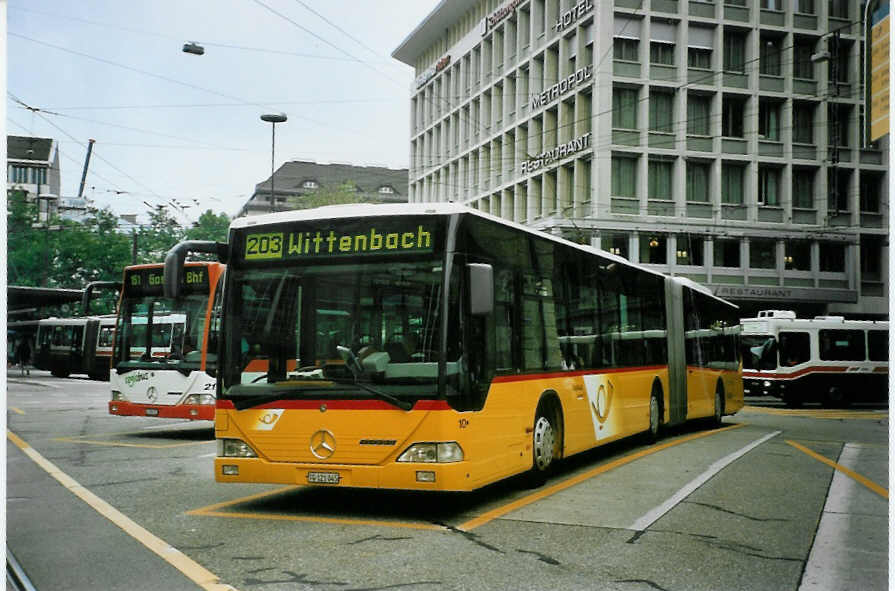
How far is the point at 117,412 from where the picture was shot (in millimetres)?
17219

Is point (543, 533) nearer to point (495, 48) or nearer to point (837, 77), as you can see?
point (837, 77)

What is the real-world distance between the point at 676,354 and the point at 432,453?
10050mm

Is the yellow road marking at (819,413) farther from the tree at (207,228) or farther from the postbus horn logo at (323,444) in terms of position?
the postbus horn logo at (323,444)

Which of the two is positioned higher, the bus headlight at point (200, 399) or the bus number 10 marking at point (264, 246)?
the bus number 10 marking at point (264, 246)

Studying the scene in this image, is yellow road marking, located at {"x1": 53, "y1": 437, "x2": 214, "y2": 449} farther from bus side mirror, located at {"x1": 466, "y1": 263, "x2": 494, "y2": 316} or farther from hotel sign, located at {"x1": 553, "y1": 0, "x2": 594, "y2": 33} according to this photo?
hotel sign, located at {"x1": 553, "y1": 0, "x2": 594, "y2": 33}

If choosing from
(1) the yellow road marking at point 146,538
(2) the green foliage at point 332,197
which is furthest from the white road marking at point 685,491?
(2) the green foliage at point 332,197

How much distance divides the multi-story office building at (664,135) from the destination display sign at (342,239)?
1416 centimetres

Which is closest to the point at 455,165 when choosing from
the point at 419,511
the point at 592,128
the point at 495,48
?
the point at 495,48

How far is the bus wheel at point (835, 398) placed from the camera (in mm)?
29786

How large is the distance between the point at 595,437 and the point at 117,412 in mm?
8370

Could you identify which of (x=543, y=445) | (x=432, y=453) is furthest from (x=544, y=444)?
(x=432, y=453)

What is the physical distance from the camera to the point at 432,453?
8625 mm

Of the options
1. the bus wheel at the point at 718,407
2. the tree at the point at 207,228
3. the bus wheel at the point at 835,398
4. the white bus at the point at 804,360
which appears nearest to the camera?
the bus wheel at the point at 718,407

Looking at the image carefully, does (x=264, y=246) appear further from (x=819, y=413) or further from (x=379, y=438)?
(x=819, y=413)
